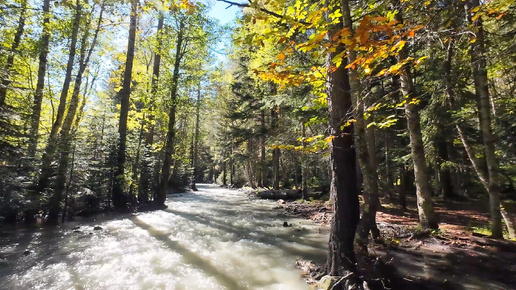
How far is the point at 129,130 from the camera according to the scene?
16609mm

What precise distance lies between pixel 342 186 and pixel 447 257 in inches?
146

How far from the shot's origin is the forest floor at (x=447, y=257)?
439 cm

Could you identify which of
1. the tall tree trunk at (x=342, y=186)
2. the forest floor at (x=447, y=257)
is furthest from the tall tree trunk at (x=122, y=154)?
the tall tree trunk at (x=342, y=186)

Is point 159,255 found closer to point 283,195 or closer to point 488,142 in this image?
point 488,142

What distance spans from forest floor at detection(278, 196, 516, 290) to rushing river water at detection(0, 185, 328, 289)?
3.68 feet

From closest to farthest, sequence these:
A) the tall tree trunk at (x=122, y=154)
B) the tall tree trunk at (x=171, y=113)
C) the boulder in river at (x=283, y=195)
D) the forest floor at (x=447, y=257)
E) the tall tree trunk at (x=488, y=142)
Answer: the forest floor at (x=447, y=257)
the tall tree trunk at (x=488, y=142)
the tall tree trunk at (x=122, y=154)
the tall tree trunk at (x=171, y=113)
the boulder in river at (x=283, y=195)

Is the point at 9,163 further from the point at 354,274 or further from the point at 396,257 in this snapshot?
the point at 396,257

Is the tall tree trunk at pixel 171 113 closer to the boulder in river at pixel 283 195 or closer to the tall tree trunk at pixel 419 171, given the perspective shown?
the boulder in river at pixel 283 195

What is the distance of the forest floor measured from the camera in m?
4.39

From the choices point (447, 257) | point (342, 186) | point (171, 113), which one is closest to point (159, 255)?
point (342, 186)

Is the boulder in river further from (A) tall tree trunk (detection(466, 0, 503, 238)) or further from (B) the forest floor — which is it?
(A) tall tree trunk (detection(466, 0, 503, 238))

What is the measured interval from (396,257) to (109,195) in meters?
11.7

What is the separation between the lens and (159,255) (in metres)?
6.09

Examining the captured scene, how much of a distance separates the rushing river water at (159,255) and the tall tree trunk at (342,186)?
1083mm
